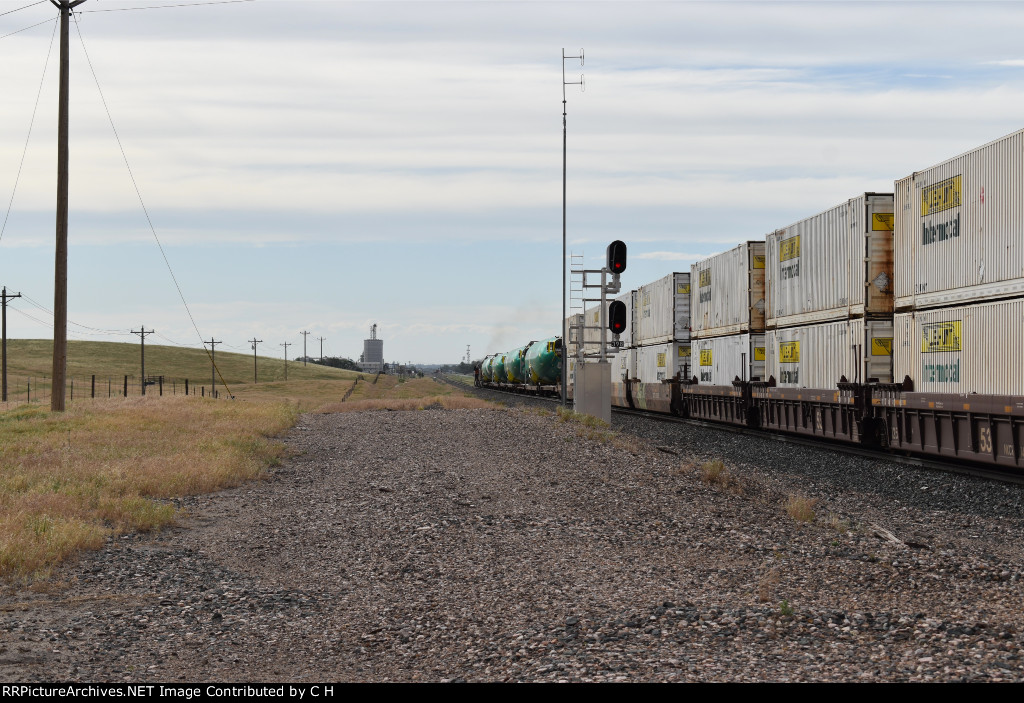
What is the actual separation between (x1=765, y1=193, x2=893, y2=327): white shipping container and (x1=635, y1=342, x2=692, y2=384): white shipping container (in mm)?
8454

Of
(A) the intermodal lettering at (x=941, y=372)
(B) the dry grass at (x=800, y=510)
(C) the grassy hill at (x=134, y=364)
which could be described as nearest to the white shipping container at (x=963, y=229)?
(A) the intermodal lettering at (x=941, y=372)

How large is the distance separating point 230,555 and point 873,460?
12.6 m

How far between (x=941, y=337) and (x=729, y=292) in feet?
39.0

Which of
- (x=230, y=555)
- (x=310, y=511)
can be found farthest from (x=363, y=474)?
(x=230, y=555)

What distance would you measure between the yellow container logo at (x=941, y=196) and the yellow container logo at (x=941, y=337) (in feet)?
6.86

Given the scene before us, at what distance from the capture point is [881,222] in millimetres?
19438

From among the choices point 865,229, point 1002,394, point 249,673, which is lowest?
point 249,673

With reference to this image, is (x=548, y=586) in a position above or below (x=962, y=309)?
below

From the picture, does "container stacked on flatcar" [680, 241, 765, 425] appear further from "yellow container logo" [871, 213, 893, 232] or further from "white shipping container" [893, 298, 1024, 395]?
"white shipping container" [893, 298, 1024, 395]

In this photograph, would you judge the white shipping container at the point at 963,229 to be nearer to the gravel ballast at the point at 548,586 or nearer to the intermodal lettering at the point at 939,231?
the intermodal lettering at the point at 939,231

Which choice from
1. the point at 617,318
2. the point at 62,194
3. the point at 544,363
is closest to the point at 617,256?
the point at 617,318

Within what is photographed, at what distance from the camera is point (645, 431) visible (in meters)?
26.9

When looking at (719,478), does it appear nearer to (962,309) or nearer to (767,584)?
(767,584)
